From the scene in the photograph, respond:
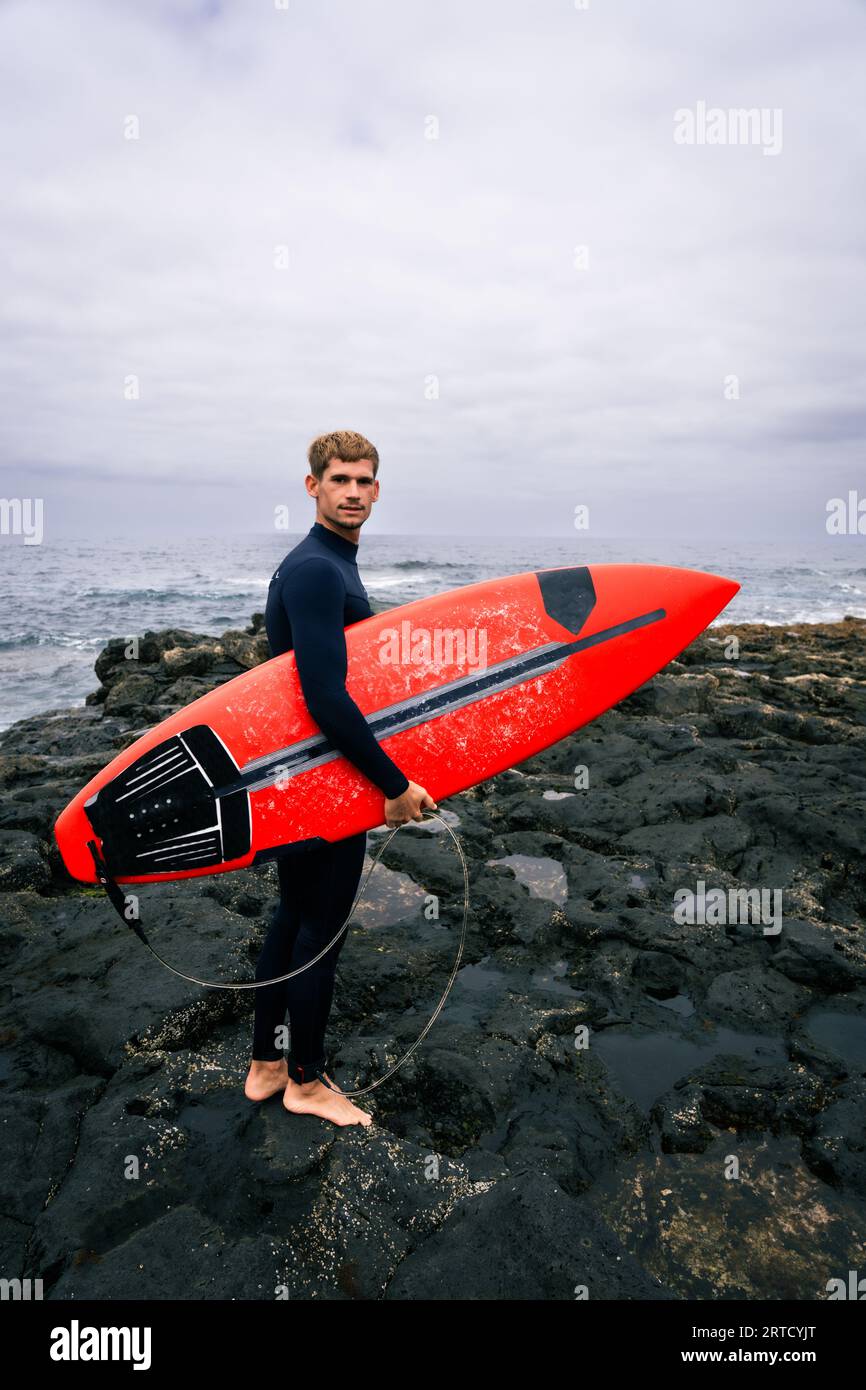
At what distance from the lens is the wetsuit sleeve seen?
1.90 metres

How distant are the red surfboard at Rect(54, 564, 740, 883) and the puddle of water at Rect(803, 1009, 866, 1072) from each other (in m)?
1.61

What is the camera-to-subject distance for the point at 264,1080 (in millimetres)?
2365

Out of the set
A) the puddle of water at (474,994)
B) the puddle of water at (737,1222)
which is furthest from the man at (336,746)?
the puddle of water at (737,1222)

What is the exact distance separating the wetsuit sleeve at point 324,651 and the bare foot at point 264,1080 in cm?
125

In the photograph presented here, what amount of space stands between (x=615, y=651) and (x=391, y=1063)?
2.04 meters

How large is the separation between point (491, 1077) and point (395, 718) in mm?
1403

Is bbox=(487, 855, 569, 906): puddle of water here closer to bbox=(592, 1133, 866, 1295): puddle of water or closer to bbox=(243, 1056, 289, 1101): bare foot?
bbox=(592, 1133, 866, 1295): puddle of water

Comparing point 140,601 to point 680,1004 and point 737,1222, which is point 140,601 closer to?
point 680,1004

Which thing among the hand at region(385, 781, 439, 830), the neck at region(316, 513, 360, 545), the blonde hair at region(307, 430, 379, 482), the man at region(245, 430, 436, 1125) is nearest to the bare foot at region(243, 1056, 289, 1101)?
the man at region(245, 430, 436, 1125)

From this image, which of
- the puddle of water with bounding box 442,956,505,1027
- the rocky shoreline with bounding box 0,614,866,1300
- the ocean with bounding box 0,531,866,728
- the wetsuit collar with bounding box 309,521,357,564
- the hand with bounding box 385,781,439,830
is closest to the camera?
the rocky shoreline with bounding box 0,614,866,1300

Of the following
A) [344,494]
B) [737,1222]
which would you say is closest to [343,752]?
[344,494]

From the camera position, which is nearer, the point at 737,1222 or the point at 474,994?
the point at 737,1222

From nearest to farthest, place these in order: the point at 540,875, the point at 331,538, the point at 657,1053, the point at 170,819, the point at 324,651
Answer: the point at 324,651 < the point at 331,538 < the point at 170,819 < the point at 657,1053 < the point at 540,875
